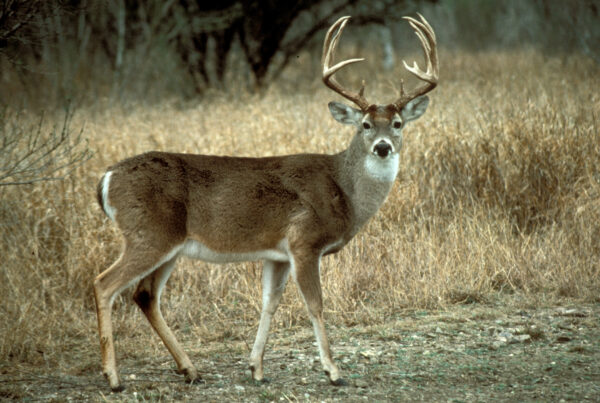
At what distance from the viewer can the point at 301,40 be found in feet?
58.6

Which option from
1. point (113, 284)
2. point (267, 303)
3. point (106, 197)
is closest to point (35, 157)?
point (106, 197)

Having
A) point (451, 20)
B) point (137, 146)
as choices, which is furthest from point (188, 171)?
point (451, 20)

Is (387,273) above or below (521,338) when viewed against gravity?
above

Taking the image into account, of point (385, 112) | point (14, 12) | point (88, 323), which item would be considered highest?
point (14, 12)

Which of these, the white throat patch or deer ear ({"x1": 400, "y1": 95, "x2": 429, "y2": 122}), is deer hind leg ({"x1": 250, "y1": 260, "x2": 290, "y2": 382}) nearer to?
the white throat patch

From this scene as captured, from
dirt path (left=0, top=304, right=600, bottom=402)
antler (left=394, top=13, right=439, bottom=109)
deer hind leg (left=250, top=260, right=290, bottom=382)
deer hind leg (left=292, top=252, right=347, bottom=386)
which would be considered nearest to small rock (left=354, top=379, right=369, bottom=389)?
dirt path (left=0, top=304, right=600, bottom=402)

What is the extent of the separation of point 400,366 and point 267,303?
39.9 inches

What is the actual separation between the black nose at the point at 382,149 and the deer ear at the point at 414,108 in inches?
24.6

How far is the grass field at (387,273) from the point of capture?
562 centimetres

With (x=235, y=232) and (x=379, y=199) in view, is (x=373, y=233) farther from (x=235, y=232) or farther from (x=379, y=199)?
(x=235, y=232)

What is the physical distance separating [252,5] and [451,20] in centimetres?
2366

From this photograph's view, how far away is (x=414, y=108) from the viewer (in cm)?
621

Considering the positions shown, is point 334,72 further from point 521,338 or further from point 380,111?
point 521,338

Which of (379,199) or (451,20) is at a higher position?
(451,20)
